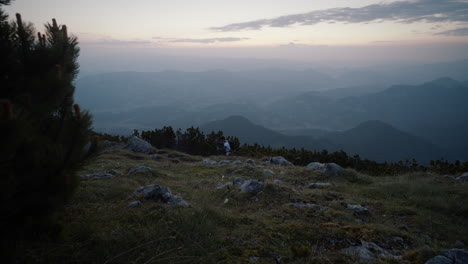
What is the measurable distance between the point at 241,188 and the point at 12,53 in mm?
6434

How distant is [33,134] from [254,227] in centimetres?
401

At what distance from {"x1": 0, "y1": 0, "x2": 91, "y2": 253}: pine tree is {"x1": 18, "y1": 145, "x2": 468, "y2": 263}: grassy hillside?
14.9 inches

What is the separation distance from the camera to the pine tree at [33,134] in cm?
225

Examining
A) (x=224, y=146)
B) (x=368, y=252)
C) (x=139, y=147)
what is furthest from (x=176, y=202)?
(x=139, y=147)

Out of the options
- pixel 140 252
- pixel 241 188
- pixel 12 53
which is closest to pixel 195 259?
pixel 140 252

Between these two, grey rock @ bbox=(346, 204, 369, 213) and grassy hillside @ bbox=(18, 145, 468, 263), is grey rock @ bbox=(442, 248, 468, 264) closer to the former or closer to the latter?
grassy hillside @ bbox=(18, 145, 468, 263)

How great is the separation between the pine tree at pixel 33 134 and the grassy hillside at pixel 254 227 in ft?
1.24

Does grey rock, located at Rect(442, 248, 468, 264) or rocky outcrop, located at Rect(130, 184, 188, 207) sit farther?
rocky outcrop, located at Rect(130, 184, 188, 207)

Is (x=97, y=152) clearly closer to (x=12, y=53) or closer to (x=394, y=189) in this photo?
(x=12, y=53)

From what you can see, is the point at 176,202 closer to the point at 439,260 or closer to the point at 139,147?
the point at 439,260

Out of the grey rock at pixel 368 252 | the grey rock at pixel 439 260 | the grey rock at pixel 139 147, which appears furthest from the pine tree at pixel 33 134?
the grey rock at pixel 139 147

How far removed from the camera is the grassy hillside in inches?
145

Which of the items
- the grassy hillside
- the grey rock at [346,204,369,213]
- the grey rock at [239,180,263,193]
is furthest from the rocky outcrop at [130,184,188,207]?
the grey rock at [346,204,369,213]

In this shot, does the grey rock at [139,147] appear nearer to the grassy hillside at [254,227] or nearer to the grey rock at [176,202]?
the grassy hillside at [254,227]
